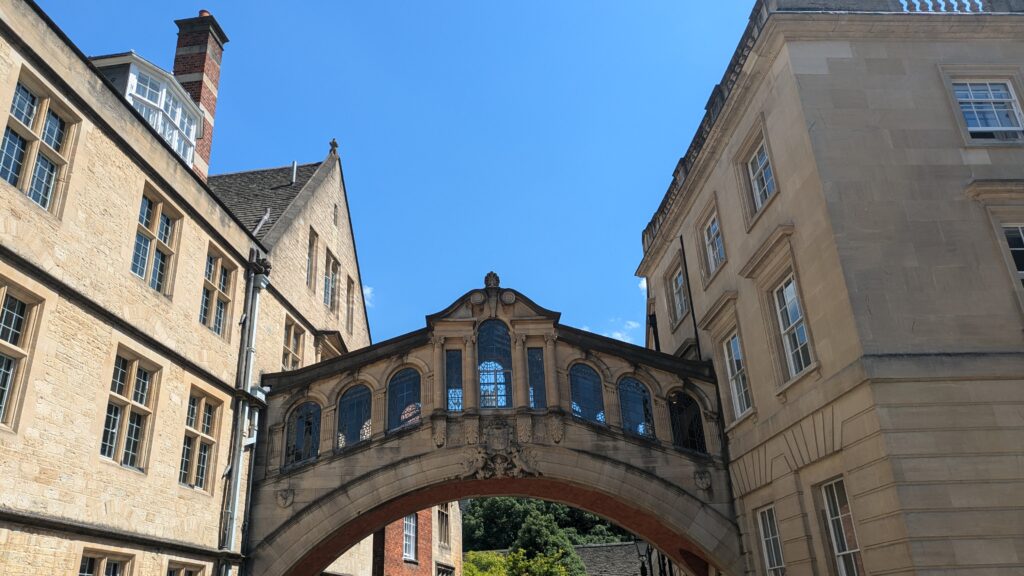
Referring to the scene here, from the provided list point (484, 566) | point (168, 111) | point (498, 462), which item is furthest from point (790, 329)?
point (484, 566)

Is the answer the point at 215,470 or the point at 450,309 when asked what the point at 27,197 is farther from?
the point at 450,309

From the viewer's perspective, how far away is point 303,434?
1697 cm

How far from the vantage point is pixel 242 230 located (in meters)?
16.9

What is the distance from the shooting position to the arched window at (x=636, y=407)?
16719 millimetres

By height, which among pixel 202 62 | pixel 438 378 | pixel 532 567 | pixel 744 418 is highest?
pixel 202 62

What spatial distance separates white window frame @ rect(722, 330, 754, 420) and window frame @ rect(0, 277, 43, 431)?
41.0 feet

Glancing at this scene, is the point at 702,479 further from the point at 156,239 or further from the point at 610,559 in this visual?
the point at 610,559

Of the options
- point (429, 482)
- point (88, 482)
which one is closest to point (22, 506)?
point (88, 482)

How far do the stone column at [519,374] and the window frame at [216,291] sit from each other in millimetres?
6179

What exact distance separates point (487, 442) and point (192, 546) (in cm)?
606

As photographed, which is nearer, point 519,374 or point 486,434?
point 486,434

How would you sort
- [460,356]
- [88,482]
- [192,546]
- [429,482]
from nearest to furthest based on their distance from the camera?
[88,482], [192,546], [429,482], [460,356]

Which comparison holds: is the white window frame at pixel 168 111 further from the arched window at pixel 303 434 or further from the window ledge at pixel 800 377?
the window ledge at pixel 800 377

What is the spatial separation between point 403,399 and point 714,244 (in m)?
8.22
